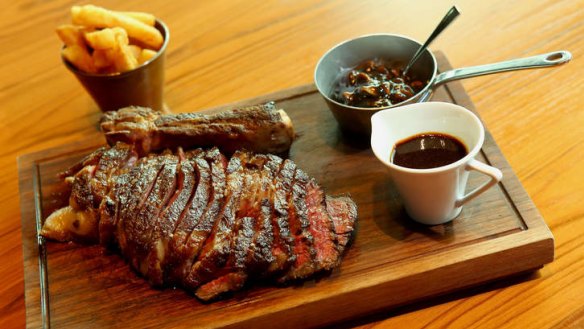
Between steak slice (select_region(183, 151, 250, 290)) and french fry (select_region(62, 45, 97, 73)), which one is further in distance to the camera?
french fry (select_region(62, 45, 97, 73))

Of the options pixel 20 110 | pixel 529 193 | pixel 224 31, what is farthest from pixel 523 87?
pixel 20 110

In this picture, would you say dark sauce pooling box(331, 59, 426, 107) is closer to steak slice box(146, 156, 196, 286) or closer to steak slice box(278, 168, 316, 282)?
steak slice box(278, 168, 316, 282)

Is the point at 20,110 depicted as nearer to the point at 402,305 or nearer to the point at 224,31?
the point at 224,31

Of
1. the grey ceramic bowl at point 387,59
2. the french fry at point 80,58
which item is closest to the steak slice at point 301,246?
the grey ceramic bowl at point 387,59

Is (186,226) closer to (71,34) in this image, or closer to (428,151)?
(428,151)

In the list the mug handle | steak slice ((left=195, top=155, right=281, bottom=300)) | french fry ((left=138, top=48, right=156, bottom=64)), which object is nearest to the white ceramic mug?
the mug handle

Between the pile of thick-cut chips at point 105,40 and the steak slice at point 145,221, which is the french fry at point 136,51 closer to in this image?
the pile of thick-cut chips at point 105,40
